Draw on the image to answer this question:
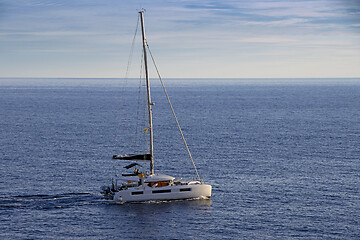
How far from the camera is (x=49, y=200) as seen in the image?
7012cm

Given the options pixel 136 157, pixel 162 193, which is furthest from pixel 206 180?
pixel 136 157

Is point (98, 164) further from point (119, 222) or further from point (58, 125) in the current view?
point (58, 125)

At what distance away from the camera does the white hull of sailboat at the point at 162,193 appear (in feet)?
229

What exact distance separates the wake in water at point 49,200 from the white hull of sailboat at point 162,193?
3.57 metres

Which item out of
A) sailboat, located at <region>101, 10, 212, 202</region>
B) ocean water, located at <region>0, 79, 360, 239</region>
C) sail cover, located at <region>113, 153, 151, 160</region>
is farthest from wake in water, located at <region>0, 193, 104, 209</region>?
sail cover, located at <region>113, 153, 151, 160</region>

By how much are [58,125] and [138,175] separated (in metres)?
86.5

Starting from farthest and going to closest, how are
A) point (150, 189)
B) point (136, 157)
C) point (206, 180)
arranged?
1. point (206, 180)
2. point (136, 157)
3. point (150, 189)

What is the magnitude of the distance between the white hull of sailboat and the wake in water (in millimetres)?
3567

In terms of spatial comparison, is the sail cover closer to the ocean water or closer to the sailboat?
the sailboat

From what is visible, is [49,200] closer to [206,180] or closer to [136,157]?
[136,157]

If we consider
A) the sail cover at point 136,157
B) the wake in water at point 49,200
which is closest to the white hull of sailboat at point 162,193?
the wake in water at point 49,200

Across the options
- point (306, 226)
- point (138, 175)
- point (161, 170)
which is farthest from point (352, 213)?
point (161, 170)

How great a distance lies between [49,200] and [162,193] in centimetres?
1495

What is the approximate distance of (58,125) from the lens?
153125 mm
